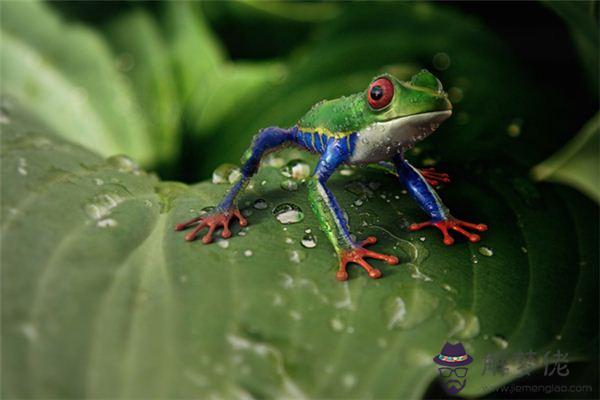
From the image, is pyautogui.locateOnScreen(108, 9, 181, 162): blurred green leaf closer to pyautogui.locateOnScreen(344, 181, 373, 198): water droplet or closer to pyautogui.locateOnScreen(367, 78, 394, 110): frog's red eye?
pyautogui.locateOnScreen(344, 181, 373, 198): water droplet

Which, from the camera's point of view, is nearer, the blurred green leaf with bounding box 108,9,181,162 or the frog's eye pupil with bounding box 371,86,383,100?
the frog's eye pupil with bounding box 371,86,383,100

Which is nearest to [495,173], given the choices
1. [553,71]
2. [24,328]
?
[553,71]

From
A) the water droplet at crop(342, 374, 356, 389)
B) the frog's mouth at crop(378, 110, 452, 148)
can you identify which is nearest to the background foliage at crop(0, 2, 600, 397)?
the water droplet at crop(342, 374, 356, 389)

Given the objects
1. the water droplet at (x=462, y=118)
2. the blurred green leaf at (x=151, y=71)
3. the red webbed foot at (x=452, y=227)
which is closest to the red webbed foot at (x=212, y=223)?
the red webbed foot at (x=452, y=227)

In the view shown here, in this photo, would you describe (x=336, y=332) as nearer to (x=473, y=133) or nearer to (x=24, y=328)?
(x=24, y=328)

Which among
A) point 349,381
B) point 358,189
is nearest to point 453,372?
point 349,381

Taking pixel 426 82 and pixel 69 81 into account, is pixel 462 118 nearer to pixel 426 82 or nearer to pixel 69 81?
pixel 426 82

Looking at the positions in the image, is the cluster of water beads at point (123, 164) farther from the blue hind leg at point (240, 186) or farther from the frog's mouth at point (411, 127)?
the frog's mouth at point (411, 127)
